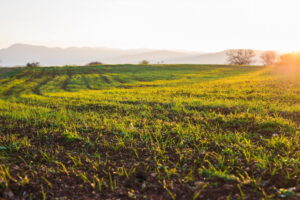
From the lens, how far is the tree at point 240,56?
120 meters

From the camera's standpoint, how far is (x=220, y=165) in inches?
256

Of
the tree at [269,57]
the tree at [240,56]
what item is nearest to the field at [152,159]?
the tree at [240,56]

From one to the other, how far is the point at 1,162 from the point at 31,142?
1.80m

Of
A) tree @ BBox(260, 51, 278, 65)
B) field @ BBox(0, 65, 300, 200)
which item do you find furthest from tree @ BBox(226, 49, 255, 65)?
field @ BBox(0, 65, 300, 200)

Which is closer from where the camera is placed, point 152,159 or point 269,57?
point 152,159

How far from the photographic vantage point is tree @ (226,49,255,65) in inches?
4734

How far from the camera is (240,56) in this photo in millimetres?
121250

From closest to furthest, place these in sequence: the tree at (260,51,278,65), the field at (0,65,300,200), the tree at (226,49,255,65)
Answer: the field at (0,65,300,200), the tree at (226,49,255,65), the tree at (260,51,278,65)

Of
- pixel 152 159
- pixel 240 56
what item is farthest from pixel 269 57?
pixel 152 159

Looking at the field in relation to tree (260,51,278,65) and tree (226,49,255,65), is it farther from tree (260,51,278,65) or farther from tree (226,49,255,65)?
tree (260,51,278,65)

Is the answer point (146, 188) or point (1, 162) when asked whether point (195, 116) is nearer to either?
point (146, 188)

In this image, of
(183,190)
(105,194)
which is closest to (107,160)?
(105,194)

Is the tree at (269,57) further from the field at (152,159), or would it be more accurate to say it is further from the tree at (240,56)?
the field at (152,159)

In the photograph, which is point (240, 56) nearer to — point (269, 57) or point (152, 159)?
point (269, 57)
